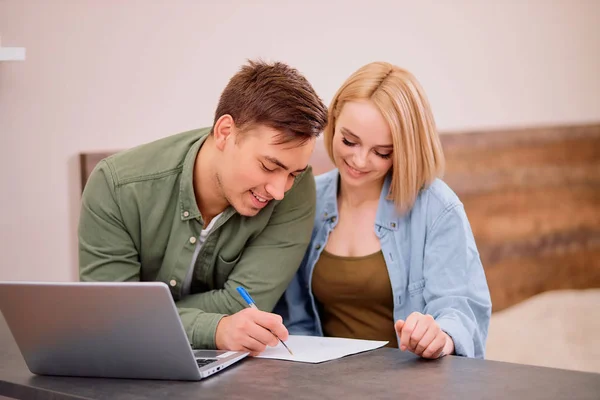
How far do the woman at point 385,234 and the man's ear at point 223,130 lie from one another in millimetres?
288

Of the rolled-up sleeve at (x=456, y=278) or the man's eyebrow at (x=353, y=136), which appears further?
the man's eyebrow at (x=353, y=136)

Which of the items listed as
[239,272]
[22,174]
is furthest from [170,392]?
[22,174]

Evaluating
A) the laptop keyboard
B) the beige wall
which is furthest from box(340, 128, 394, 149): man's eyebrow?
the beige wall

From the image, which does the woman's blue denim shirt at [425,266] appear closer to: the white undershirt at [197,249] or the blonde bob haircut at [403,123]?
the blonde bob haircut at [403,123]

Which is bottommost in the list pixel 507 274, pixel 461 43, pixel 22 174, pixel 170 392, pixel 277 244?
pixel 507 274

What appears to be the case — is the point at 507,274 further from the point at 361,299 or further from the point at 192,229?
the point at 192,229

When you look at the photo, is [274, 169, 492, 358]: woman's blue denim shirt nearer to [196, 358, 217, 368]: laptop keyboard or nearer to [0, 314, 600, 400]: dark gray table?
[0, 314, 600, 400]: dark gray table

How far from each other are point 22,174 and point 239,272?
0.92m

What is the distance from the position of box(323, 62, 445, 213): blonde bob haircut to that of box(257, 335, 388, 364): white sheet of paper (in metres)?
0.43

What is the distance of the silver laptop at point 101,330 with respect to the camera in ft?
3.50

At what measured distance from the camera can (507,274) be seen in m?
2.93

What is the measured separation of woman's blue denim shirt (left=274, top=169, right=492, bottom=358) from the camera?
1550 millimetres

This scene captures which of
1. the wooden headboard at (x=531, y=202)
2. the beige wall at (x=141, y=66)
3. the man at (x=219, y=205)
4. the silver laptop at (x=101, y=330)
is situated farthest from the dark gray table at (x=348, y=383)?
the wooden headboard at (x=531, y=202)

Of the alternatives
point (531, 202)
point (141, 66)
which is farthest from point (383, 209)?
point (531, 202)
